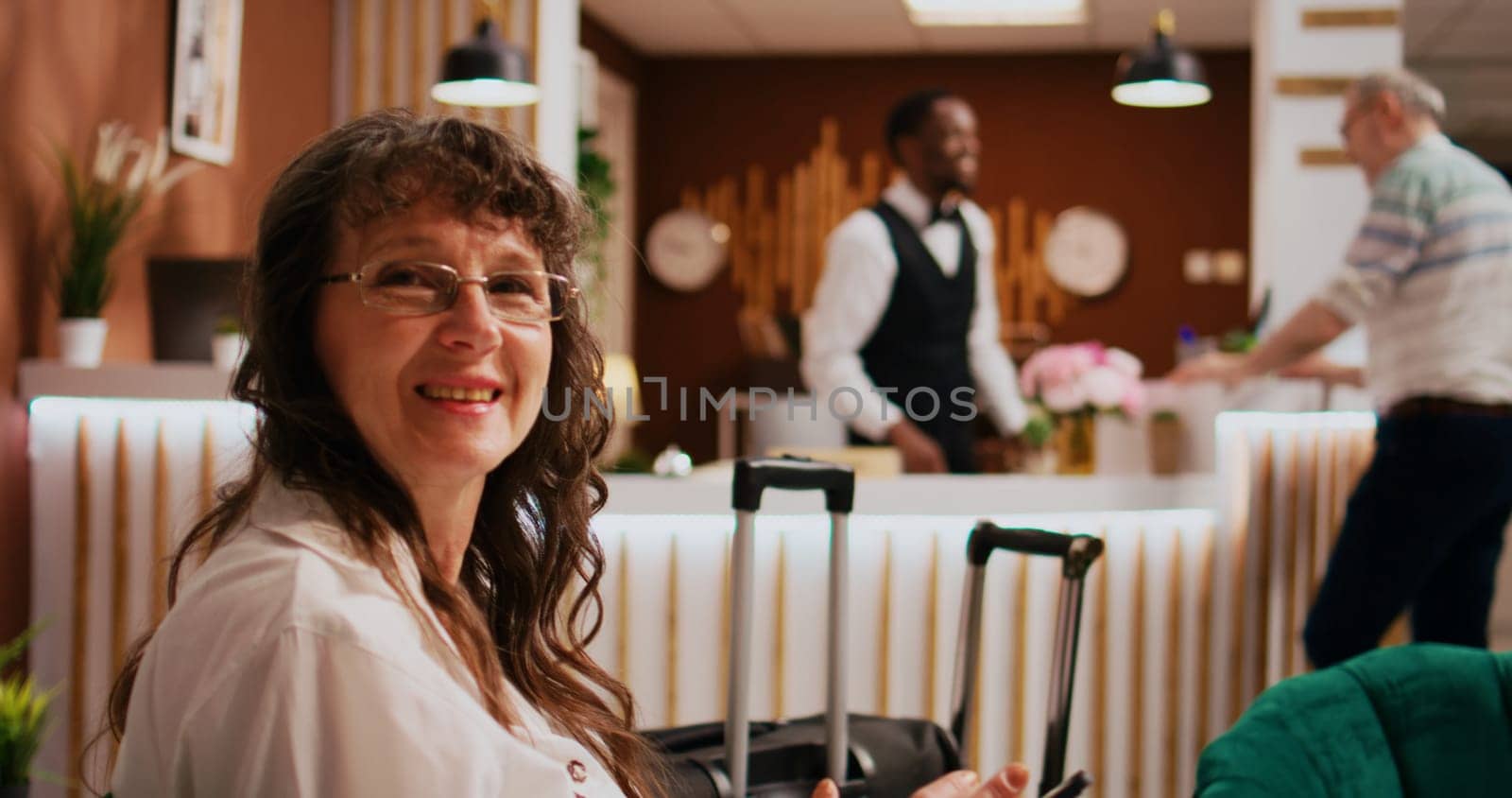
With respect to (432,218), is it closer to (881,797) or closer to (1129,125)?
(881,797)

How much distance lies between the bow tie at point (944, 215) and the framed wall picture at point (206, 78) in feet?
6.20

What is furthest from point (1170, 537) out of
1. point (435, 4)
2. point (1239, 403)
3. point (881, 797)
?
point (435, 4)

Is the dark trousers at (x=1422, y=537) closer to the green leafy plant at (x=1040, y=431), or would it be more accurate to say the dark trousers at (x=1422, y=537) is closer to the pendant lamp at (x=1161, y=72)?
the green leafy plant at (x=1040, y=431)

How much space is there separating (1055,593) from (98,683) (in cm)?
196

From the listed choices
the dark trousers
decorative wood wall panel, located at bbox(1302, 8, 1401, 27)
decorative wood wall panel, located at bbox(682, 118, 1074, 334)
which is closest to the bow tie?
the dark trousers

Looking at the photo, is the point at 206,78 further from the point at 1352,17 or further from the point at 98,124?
the point at 1352,17

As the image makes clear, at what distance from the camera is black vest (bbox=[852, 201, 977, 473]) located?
3316mm

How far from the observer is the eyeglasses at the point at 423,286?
110cm

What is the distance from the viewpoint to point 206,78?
3789mm

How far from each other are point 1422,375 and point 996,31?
17.4ft

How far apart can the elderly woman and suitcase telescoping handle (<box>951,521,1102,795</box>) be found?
2.11ft

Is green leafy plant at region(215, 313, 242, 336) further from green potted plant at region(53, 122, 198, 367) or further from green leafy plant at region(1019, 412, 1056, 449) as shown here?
green leafy plant at region(1019, 412, 1056, 449)

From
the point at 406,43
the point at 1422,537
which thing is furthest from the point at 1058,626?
the point at 406,43

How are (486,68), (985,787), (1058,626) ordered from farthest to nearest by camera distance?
(486,68) < (1058,626) < (985,787)
